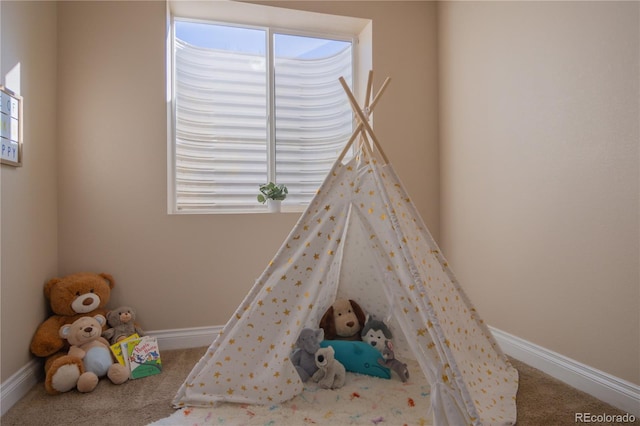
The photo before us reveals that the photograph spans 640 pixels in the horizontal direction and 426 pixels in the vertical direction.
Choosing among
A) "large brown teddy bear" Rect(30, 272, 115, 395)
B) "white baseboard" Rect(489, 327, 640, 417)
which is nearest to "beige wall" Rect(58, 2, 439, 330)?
"large brown teddy bear" Rect(30, 272, 115, 395)

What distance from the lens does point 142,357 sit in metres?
2.43

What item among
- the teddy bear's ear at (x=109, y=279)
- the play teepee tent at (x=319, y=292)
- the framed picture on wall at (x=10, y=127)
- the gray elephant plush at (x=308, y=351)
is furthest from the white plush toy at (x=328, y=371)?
the framed picture on wall at (x=10, y=127)

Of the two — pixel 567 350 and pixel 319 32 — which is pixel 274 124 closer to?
pixel 319 32

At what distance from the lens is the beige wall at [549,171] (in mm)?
1958

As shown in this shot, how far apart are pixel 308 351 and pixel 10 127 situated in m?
1.93

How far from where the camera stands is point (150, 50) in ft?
9.22

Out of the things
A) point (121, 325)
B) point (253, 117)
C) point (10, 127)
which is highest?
point (253, 117)

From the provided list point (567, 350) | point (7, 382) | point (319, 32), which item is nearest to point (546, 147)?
point (567, 350)

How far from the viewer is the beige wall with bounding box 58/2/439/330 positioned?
2.68 m

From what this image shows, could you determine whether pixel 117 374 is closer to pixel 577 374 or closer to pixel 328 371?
pixel 328 371

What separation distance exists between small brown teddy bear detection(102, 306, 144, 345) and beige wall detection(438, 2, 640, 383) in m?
2.33

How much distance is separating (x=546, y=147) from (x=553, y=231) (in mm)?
483

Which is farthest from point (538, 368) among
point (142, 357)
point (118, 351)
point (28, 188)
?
point (28, 188)

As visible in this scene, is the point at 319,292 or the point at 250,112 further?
the point at 250,112
